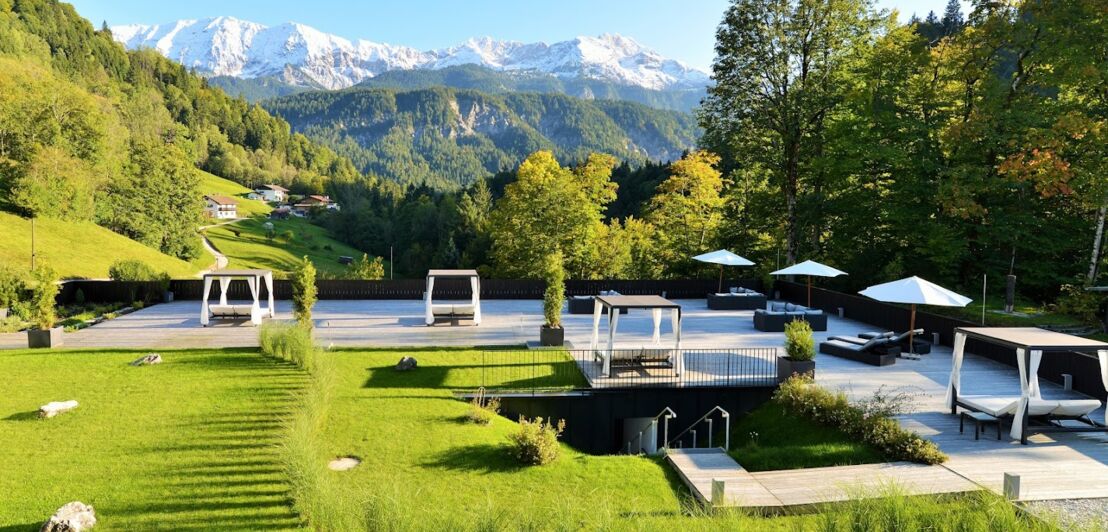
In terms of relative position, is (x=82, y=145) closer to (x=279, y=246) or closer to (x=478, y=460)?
(x=279, y=246)

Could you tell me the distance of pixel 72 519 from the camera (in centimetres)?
674

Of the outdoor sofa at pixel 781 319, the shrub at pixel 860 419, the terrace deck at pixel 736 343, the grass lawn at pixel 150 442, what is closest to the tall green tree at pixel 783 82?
the terrace deck at pixel 736 343

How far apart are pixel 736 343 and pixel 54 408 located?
14824mm

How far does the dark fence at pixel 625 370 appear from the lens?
12.8 meters

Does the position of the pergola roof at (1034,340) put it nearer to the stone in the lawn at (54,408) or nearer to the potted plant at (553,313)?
the potted plant at (553,313)

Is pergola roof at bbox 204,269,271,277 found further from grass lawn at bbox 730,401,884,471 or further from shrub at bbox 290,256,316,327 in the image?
grass lawn at bbox 730,401,884,471

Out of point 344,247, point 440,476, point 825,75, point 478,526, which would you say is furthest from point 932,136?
point 344,247

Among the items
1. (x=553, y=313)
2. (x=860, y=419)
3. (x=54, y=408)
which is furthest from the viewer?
(x=553, y=313)

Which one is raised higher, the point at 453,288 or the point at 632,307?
the point at 632,307

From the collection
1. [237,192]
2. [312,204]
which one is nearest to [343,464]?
[312,204]

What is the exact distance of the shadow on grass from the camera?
9.10m

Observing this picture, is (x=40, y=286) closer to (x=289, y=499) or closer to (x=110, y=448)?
(x=110, y=448)

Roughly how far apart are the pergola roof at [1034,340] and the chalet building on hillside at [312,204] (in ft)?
377

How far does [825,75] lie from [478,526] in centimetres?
2553
